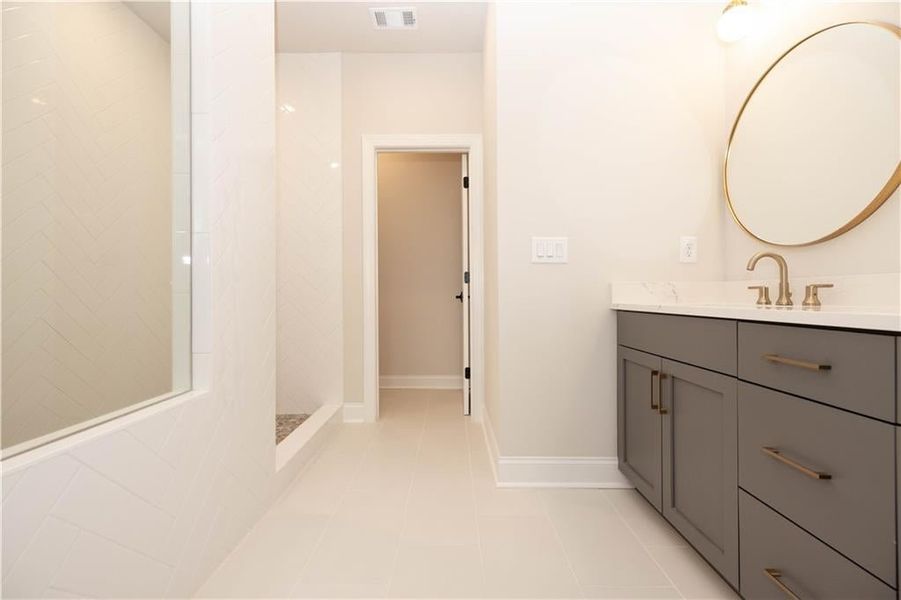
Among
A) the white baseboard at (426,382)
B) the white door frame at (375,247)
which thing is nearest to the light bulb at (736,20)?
the white door frame at (375,247)

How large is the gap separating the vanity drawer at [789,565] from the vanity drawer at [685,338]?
38 cm

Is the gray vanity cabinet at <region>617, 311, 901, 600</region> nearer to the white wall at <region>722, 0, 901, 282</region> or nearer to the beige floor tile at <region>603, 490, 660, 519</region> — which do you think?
the beige floor tile at <region>603, 490, 660, 519</region>

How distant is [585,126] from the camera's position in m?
2.24

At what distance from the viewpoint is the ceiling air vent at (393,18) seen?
2.95 metres

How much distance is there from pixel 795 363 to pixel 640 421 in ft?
3.22

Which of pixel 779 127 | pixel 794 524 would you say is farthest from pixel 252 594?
pixel 779 127

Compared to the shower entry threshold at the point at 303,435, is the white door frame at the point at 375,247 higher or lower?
higher

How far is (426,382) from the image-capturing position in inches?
189

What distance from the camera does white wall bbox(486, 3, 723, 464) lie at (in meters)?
2.23

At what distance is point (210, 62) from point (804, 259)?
228 centimetres

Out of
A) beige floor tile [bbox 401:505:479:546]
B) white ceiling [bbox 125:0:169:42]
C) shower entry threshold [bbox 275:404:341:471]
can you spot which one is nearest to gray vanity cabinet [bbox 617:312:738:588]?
beige floor tile [bbox 401:505:479:546]

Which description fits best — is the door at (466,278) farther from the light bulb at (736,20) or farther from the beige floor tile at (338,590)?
the beige floor tile at (338,590)

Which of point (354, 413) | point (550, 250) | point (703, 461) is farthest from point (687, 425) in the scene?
point (354, 413)

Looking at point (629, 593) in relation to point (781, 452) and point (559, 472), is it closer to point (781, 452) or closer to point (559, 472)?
point (781, 452)
